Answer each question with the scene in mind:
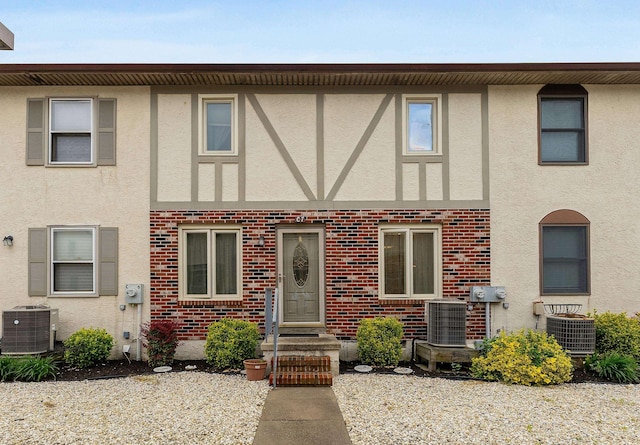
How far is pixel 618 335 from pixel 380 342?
13.8 ft

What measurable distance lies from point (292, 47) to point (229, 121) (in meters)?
7.19

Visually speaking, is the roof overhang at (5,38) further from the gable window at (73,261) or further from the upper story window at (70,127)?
the gable window at (73,261)

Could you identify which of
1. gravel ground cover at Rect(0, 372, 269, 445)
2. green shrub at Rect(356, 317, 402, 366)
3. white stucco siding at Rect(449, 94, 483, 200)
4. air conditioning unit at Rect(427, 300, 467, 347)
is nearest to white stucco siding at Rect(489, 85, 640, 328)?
white stucco siding at Rect(449, 94, 483, 200)

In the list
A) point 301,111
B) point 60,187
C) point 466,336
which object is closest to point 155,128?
point 60,187

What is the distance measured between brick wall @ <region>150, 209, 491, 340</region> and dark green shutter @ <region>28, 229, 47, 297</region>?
6.66 ft

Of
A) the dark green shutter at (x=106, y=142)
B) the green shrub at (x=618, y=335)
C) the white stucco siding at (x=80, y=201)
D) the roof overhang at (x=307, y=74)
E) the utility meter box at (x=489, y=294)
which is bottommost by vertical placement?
the green shrub at (x=618, y=335)

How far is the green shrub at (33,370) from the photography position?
7973 mm

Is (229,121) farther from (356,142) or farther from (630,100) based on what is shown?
(630,100)

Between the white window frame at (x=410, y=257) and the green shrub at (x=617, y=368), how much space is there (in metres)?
2.88

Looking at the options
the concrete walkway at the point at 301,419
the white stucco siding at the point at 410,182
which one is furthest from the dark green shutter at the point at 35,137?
the white stucco siding at the point at 410,182

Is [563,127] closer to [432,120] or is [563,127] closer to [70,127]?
[432,120]

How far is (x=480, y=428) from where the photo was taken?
5.71 meters

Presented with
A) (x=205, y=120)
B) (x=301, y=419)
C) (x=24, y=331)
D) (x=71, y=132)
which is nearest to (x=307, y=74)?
(x=205, y=120)

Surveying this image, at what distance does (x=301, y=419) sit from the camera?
19.8ft
